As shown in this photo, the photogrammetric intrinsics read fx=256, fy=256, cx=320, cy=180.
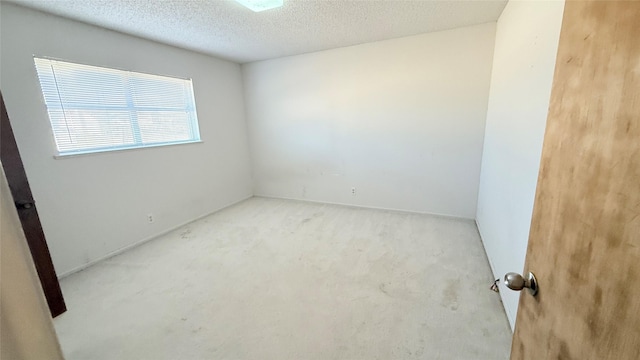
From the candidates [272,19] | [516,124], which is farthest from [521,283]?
[272,19]

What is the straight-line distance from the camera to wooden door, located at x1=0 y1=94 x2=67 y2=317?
1.56 meters

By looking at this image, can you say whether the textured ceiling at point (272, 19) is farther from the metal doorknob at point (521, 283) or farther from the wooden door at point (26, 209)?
the metal doorknob at point (521, 283)

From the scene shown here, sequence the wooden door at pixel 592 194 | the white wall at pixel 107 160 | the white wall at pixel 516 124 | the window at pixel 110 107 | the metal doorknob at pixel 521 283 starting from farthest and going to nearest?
1. the window at pixel 110 107
2. the white wall at pixel 107 160
3. the white wall at pixel 516 124
4. the metal doorknob at pixel 521 283
5. the wooden door at pixel 592 194

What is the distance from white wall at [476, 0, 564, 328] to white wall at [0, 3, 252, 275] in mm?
3686

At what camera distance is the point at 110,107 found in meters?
2.73

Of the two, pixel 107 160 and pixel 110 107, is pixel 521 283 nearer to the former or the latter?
pixel 107 160

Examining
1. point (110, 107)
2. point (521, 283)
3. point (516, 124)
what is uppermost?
point (110, 107)

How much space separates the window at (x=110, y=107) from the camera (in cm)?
236

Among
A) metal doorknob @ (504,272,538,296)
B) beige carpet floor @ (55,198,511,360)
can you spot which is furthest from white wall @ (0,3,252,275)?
metal doorknob @ (504,272,538,296)

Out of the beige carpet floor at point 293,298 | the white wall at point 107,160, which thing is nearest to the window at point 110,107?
the white wall at point 107,160

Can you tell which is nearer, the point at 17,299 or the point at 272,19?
the point at 17,299

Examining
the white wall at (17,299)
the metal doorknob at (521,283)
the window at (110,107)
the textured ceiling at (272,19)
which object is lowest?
the metal doorknob at (521,283)

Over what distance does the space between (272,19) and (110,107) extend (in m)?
1.96

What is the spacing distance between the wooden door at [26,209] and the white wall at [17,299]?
1.55 m
